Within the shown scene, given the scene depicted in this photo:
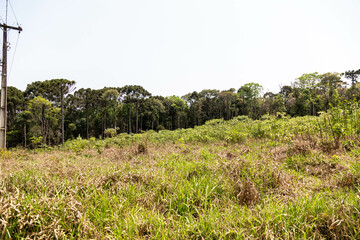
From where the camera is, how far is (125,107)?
4084cm

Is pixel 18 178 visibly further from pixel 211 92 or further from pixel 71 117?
pixel 211 92

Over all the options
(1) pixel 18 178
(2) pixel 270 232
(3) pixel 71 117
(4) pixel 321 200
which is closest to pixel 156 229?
(2) pixel 270 232

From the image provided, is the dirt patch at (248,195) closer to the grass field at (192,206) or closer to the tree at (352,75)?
the grass field at (192,206)

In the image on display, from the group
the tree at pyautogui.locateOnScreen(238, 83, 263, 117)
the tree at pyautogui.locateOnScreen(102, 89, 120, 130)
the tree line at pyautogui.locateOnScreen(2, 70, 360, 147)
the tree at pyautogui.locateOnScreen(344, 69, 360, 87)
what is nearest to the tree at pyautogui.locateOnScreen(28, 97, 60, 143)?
the tree line at pyautogui.locateOnScreen(2, 70, 360, 147)

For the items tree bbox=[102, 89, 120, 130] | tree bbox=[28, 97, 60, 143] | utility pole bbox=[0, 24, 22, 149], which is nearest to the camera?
utility pole bbox=[0, 24, 22, 149]

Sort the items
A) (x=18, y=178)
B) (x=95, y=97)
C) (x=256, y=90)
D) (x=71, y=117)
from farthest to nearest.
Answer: (x=256, y=90) → (x=71, y=117) → (x=95, y=97) → (x=18, y=178)

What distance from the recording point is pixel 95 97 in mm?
34625

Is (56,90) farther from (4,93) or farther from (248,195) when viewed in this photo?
(248,195)

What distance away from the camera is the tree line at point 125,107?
2389 cm

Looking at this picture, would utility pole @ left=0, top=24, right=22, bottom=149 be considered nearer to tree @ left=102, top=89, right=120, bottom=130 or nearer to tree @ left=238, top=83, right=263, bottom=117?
tree @ left=102, top=89, right=120, bottom=130

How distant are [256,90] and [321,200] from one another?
1773 inches

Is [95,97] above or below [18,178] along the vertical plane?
above

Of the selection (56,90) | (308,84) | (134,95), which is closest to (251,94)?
(308,84)

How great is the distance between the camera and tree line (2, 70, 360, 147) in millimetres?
23892
